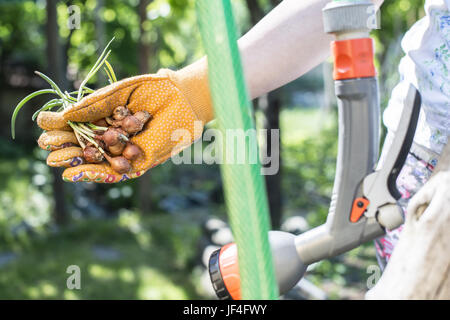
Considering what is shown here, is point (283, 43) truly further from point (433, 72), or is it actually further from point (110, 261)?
point (110, 261)

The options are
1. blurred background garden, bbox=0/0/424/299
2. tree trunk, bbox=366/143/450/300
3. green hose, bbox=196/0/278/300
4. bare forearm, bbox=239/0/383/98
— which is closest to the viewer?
green hose, bbox=196/0/278/300

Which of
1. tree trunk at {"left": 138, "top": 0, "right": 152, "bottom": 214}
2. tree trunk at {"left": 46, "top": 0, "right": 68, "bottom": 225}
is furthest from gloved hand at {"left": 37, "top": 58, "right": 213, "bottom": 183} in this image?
tree trunk at {"left": 138, "top": 0, "right": 152, "bottom": 214}

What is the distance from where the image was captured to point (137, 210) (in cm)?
565

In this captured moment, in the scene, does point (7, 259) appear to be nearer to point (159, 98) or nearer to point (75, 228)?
point (75, 228)

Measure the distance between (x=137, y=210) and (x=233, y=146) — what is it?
508 centimetres

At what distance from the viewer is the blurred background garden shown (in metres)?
3.62

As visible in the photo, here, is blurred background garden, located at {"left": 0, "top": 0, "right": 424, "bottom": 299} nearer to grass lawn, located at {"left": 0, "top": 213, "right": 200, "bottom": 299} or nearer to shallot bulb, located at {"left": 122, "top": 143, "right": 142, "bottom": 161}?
grass lawn, located at {"left": 0, "top": 213, "right": 200, "bottom": 299}

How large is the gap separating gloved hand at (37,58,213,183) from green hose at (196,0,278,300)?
0.44 metres

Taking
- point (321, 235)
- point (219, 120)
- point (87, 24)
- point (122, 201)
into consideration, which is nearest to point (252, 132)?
point (219, 120)

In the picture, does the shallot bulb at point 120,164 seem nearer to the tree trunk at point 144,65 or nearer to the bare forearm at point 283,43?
the bare forearm at point 283,43
